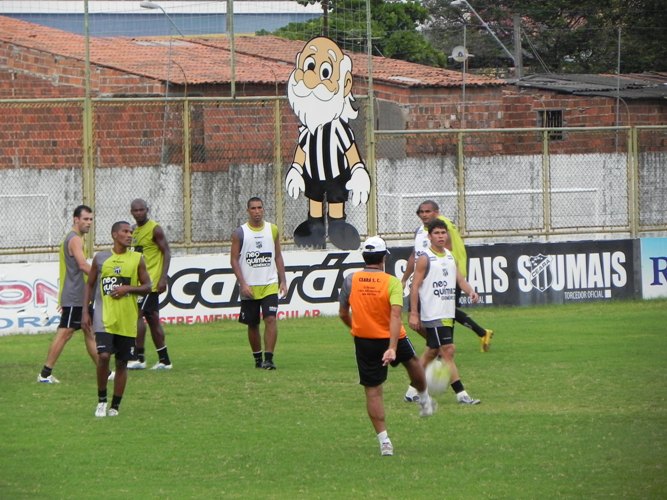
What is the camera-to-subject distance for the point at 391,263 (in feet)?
74.5

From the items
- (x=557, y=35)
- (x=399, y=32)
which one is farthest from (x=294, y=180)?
(x=399, y=32)

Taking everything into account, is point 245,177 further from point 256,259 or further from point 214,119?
point 256,259

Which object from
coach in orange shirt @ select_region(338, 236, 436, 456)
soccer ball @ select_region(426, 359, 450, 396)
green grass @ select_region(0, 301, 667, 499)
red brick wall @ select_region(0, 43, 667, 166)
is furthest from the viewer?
red brick wall @ select_region(0, 43, 667, 166)

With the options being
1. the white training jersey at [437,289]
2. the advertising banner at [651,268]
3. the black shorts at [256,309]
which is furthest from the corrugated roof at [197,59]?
the white training jersey at [437,289]

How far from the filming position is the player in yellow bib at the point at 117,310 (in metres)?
12.7

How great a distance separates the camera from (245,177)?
80.2ft

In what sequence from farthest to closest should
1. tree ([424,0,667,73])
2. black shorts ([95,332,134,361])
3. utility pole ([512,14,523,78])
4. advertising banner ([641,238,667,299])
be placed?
utility pole ([512,14,523,78]), tree ([424,0,667,73]), advertising banner ([641,238,667,299]), black shorts ([95,332,134,361])

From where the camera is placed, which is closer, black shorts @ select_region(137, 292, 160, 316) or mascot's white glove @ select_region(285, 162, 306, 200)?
black shorts @ select_region(137, 292, 160, 316)

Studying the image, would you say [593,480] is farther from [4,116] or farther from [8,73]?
[8,73]

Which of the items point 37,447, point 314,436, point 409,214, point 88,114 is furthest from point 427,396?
point 409,214

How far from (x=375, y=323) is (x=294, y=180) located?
1219cm

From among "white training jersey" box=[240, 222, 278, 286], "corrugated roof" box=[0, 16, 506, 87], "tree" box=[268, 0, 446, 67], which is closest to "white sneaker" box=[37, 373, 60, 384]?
"white training jersey" box=[240, 222, 278, 286]

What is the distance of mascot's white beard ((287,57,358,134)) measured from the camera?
2270cm

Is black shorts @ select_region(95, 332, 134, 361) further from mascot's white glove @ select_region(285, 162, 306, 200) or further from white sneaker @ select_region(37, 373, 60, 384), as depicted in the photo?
mascot's white glove @ select_region(285, 162, 306, 200)
